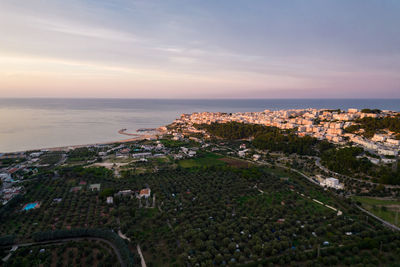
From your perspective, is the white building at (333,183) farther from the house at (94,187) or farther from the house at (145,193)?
the house at (94,187)

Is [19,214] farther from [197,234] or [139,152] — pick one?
[139,152]

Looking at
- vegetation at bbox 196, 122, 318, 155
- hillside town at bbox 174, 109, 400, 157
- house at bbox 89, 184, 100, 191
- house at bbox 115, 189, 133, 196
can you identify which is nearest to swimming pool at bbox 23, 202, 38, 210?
house at bbox 89, 184, 100, 191

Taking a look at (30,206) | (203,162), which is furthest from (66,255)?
(203,162)

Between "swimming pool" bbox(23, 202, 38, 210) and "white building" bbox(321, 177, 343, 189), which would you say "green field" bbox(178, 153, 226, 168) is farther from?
"swimming pool" bbox(23, 202, 38, 210)

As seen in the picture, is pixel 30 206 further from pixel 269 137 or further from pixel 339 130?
pixel 339 130

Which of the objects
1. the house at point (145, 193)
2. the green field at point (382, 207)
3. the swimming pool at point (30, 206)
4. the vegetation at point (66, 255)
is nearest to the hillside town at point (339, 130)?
the green field at point (382, 207)

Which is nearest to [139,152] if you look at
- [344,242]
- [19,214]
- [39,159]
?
[39,159]
